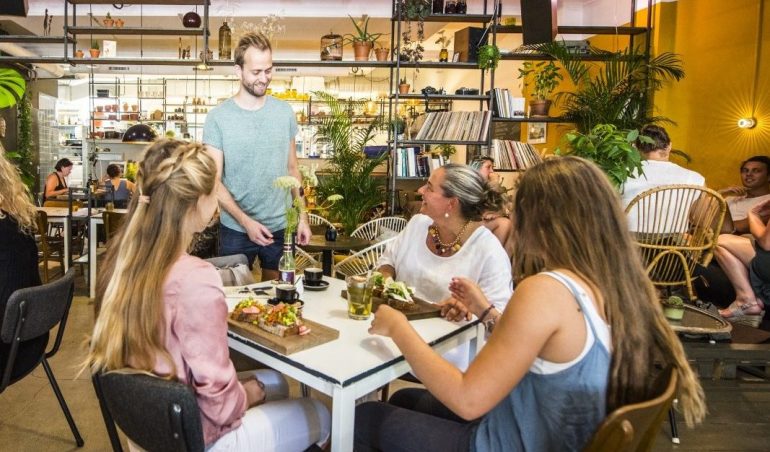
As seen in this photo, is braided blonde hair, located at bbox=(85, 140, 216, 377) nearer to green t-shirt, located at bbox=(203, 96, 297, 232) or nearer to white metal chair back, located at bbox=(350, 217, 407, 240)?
green t-shirt, located at bbox=(203, 96, 297, 232)

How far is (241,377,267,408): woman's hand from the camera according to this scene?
1.50 metres

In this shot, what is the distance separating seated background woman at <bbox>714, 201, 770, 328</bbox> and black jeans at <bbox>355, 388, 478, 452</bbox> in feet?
10.5

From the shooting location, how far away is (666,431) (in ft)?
8.60

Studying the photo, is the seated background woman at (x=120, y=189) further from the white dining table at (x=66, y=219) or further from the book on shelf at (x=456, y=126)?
the book on shelf at (x=456, y=126)

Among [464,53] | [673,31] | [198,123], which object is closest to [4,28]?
[198,123]

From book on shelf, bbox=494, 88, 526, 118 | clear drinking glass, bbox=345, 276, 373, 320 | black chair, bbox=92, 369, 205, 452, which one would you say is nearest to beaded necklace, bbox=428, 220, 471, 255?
clear drinking glass, bbox=345, 276, 373, 320

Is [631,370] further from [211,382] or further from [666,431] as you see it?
[666,431]

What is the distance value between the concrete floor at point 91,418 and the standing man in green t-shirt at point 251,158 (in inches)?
22.4

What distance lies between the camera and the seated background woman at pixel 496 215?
227cm

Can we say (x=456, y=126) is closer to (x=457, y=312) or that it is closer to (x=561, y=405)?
(x=457, y=312)

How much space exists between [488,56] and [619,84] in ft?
4.13

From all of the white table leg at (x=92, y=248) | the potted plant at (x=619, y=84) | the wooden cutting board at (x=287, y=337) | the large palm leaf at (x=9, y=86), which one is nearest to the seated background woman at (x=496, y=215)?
the wooden cutting board at (x=287, y=337)

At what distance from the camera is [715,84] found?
4.92m

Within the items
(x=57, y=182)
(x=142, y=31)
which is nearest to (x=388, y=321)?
(x=142, y=31)
